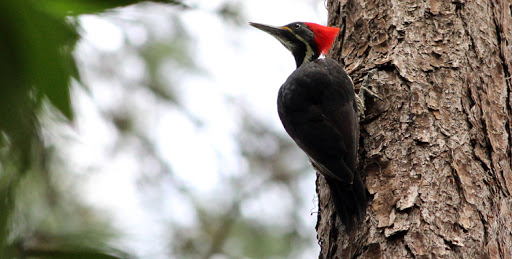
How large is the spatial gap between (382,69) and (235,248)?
3.13m

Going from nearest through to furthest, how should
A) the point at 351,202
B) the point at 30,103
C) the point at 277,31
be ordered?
the point at 30,103, the point at 351,202, the point at 277,31

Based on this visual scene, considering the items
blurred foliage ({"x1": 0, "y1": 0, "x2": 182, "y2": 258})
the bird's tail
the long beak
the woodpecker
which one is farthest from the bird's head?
blurred foliage ({"x1": 0, "y1": 0, "x2": 182, "y2": 258})

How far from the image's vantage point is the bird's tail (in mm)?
2512

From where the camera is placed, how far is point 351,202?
8.25ft

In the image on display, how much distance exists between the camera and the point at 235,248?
5.44m

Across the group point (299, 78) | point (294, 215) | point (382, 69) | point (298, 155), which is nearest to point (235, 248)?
point (294, 215)

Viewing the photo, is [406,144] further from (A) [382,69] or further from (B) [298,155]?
(B) [298,155]

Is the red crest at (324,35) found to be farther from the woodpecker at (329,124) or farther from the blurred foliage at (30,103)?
the blurred foliage at (30,103)

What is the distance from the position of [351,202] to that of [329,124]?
0.53m

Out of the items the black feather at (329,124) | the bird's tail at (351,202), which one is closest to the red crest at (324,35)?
the black feather at (329,124)

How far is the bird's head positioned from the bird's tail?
1.37m

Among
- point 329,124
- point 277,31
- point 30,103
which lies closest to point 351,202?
point 329,124

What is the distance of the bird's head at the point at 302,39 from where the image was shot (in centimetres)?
371

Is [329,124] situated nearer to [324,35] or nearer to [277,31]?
[324,35]
